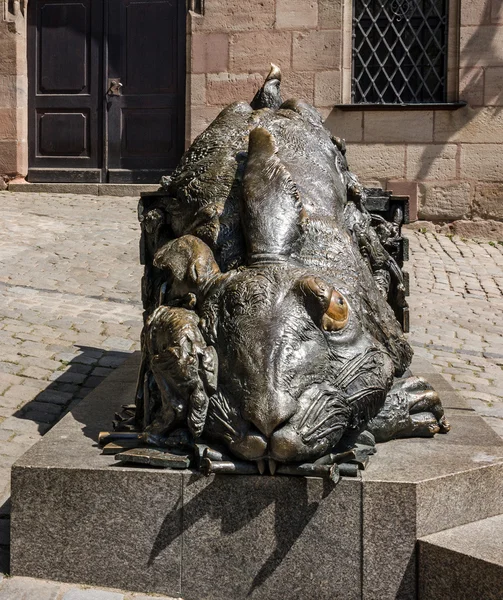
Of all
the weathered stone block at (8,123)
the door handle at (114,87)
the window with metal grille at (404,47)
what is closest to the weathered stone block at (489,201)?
the window with metal grille at (404,47)

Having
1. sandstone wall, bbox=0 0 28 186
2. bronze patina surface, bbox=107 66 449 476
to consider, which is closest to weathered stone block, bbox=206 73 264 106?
sandstone wall, bbox=0 0 28 186

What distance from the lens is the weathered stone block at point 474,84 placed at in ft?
41.5

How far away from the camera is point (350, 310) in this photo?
3.25 m

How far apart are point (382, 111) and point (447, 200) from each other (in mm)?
1487

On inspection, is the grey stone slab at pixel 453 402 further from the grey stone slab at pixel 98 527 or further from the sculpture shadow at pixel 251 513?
the grey stone slab at pixel 98 527

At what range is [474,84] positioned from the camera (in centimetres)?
1268

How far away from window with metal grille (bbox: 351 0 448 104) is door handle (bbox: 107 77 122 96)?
339 cm

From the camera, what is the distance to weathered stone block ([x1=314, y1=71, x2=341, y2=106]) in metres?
13.0

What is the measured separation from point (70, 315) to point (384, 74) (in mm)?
7229

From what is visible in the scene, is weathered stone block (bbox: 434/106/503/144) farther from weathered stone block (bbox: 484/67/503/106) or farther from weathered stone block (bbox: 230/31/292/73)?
weathered stone block (bbox: 230/31/292/73)

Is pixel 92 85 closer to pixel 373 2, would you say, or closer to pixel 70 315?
pixel 373 2

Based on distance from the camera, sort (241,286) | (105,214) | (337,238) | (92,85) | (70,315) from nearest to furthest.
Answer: (241,286), (337,238), (70,315), (105,214), (92,85)

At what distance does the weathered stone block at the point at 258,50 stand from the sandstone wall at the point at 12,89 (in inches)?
125

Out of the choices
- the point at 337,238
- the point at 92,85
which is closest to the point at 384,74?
the point at 92,85
